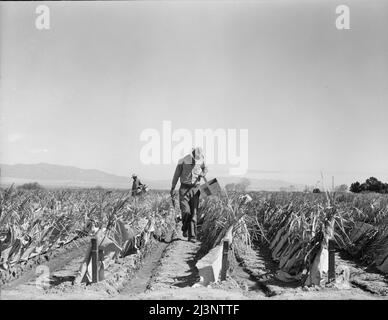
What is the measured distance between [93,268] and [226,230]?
6.10ft

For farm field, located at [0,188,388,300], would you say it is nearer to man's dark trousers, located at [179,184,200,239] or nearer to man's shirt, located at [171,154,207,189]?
man's dark trousers, located at [179,184,200,239]

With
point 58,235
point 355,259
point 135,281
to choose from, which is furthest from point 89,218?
point 355,259

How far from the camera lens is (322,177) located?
4.52 metres

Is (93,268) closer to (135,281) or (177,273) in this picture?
(135,281)

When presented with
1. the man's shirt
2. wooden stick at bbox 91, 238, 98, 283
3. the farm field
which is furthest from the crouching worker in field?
wooden stick at bbox 91, 238, 98, 283

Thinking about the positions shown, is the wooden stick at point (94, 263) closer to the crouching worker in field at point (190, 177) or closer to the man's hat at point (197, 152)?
the crouching worker in field at point (190, 177)

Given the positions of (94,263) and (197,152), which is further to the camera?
(197,152)

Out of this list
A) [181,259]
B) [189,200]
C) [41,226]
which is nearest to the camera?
[41,226]

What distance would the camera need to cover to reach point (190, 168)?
750cm

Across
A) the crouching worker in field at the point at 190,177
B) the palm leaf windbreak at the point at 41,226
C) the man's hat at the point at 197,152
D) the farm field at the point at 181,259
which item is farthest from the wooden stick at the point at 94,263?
the man's hat at the point at 197,152

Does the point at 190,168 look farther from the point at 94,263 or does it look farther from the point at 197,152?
the point at 94,263

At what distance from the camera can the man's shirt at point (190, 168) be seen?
24.6 ft

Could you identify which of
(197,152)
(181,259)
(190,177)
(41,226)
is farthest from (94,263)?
(197,152)

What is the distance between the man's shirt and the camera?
7.48 meters
